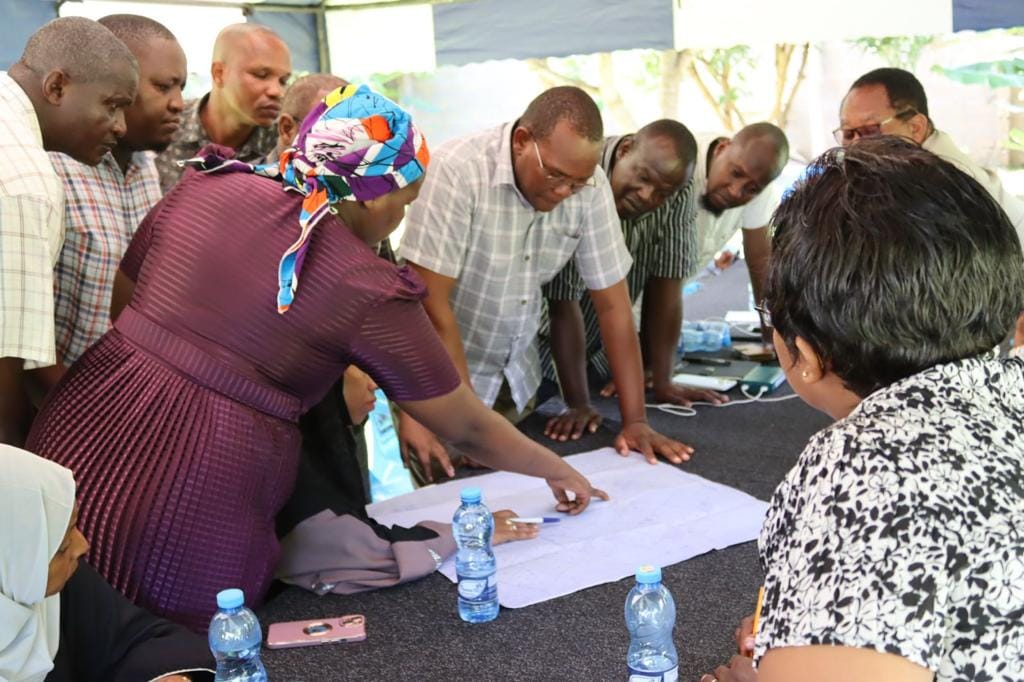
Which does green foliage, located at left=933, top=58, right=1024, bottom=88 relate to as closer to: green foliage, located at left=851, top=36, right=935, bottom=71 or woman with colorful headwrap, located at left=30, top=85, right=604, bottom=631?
green foliage, located at left=851, top=36, right=935, bottom=71

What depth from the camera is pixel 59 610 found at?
1494 mm

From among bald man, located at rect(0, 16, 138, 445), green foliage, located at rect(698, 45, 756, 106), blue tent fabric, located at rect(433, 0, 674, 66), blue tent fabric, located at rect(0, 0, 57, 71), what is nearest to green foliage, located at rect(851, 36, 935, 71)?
green foliage, located at rect(698, 45, 756, 106)

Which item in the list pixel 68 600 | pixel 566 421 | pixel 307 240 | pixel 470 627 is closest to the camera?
pixel 68 600

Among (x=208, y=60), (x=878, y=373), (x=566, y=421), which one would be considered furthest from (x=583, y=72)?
(x=878, y=373)

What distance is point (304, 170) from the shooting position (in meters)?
1.77

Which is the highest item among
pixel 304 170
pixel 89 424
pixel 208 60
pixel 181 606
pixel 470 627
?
pixel 208 60

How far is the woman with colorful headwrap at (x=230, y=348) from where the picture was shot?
1.72 m

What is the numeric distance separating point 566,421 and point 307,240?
1.51 m

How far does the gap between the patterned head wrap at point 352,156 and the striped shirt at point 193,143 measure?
1.17 m

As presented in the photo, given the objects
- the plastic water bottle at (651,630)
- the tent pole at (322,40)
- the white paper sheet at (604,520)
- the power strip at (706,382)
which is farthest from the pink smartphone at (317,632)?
the tent pole at (322,40)

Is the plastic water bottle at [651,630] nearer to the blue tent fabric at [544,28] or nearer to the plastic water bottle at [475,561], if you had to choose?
the plastic water bottle at [475,561]

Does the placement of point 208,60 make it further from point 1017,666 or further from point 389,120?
point 1017,666

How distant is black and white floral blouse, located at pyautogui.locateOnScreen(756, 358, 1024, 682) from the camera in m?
0.83

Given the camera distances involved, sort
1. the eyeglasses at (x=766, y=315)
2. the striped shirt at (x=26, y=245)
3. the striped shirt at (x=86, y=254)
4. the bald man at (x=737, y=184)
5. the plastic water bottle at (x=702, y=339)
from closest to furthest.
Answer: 1. the eyeglasses at (x=766, y=315)
2. the striped shirt at (x=26, y=245)
3. the striped shirt at (x=86, y=254)
4. the bald man at (x=737, y=184)
5. the plastic water bottle at (x=702, y=339)
